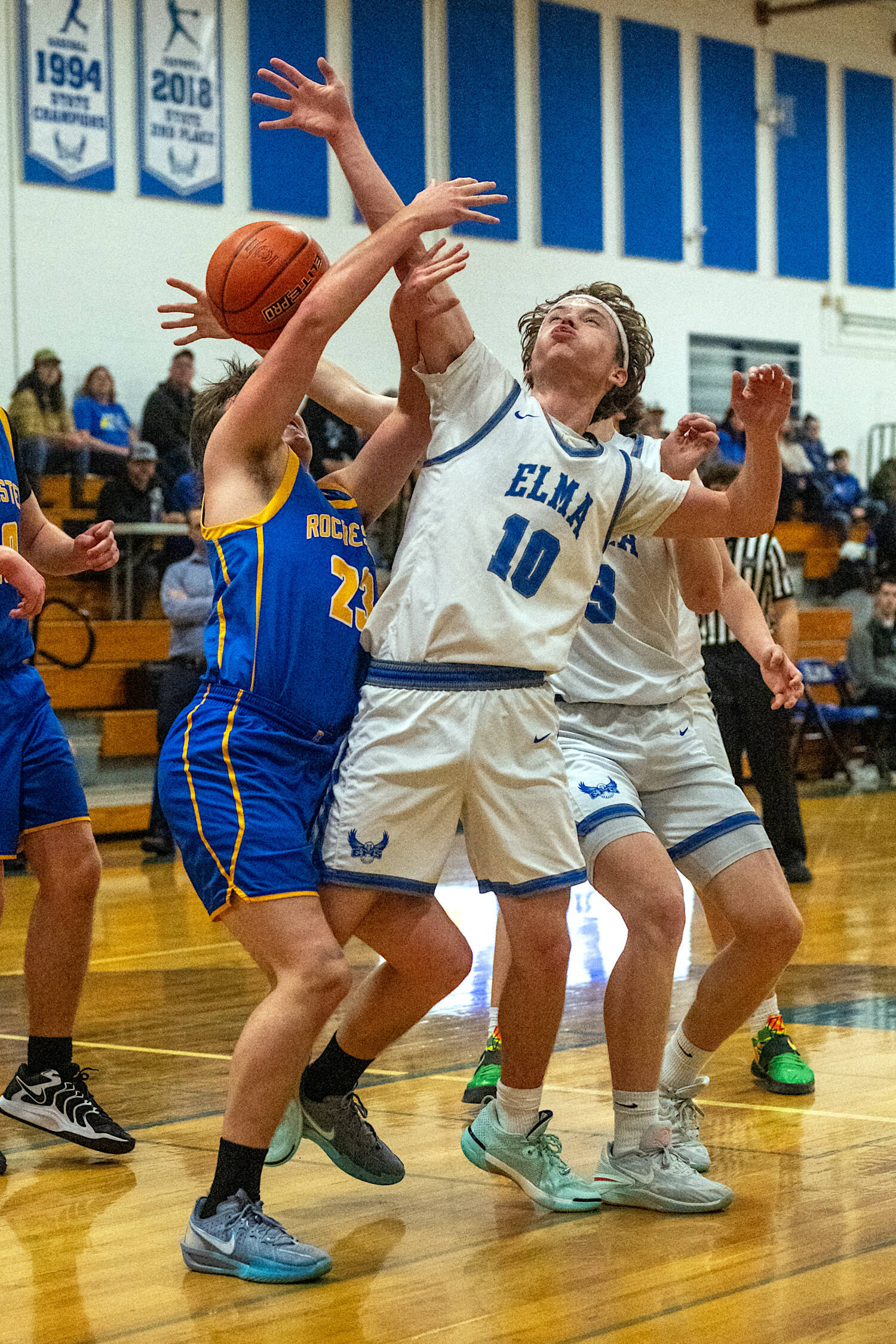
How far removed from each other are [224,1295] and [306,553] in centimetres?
126

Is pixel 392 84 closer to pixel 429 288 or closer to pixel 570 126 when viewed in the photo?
pixel 570 126

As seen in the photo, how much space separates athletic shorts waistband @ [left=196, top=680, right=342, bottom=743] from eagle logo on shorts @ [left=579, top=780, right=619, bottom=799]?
66 cm

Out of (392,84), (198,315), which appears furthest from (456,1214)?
(392,84)

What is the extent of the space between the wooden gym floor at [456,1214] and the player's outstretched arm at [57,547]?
132 cm

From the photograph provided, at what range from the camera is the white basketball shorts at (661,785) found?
11.3 feet

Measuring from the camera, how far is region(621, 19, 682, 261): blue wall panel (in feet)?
54.7

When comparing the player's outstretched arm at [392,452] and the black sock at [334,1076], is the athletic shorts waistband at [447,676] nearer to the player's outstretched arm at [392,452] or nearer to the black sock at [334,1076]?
the player's outstretched arm at [392,452]

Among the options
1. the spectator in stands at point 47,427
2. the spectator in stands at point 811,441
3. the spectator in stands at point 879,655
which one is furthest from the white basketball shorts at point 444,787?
the spectator in stands at point 811,441

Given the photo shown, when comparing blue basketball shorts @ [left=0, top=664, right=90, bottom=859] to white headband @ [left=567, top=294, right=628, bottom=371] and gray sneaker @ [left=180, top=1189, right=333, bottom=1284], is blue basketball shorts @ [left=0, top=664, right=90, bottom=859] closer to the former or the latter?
gray sneaker @ [left=180, top=1189, right=333, bottom=1284]

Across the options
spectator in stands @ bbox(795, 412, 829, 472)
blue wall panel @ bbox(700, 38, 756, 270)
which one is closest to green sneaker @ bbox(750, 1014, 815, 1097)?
spectator in stands @ bbox(795, 412, 829, 472)

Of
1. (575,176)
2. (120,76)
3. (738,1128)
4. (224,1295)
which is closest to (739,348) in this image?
(575,176)

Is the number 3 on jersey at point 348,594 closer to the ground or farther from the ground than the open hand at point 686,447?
closer to the ground

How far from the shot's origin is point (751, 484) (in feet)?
10.9

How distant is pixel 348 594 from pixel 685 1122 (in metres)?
1.40
